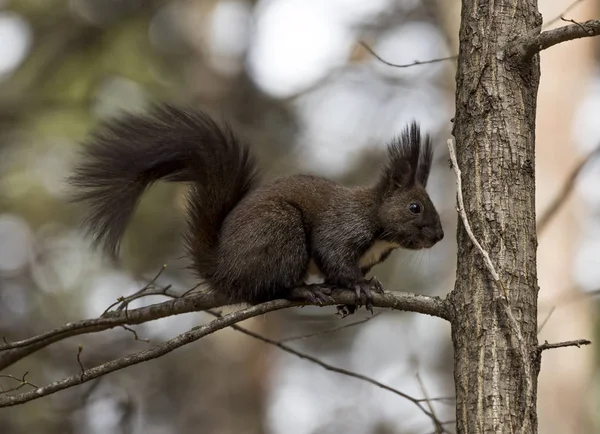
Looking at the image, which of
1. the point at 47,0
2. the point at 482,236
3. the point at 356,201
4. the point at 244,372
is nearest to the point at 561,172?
the point at 356,201

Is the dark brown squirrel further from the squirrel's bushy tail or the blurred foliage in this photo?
the blurred foliage

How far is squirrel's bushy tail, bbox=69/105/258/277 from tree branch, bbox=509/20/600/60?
4.95 ft

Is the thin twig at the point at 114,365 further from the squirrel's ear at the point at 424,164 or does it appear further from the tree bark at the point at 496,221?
the squirrel's ear at the point at 424,164

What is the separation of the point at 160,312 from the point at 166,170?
2.67 ft

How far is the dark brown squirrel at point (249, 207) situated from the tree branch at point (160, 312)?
31 centimetres

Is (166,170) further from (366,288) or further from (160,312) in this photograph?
(366,288)

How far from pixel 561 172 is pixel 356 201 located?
298cm

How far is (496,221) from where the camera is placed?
2469 mm

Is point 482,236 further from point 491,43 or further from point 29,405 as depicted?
point 29,405

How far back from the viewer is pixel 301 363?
10.4 meters

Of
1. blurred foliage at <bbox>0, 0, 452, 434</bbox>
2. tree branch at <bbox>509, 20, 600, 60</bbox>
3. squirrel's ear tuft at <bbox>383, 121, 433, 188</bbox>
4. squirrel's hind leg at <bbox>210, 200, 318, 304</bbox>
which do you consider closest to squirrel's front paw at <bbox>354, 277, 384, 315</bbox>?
squirrel's hind leg at <bbox>210, 200, 318, 304</bbox>

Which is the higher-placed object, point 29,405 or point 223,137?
point 223,137

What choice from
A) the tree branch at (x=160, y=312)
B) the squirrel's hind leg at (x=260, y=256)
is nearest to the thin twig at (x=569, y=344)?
the tree branch at (x=160, y=312)

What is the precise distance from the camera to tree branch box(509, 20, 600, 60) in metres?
2.34
